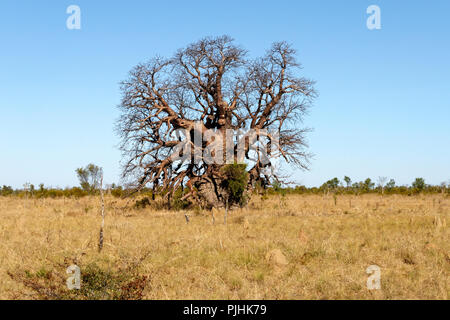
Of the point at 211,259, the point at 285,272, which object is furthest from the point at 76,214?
the point at 285,272

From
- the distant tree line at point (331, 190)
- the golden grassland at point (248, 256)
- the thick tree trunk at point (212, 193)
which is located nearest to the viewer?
the golden grassland at point (248, 256)

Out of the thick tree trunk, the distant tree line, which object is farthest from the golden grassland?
the distant tree line

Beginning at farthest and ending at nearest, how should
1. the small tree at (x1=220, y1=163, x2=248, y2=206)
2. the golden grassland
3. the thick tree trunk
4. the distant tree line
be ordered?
the distant tree line → the thick tree trunk → the small tree at (x1=220, y1=163, x2=248, y2=206) → the golden grassland

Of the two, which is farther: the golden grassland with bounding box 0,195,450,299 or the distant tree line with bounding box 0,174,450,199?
the distant tree line with bounding box 0,174,450,199

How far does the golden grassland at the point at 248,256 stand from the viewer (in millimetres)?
6668

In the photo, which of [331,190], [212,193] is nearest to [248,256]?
[212,193]

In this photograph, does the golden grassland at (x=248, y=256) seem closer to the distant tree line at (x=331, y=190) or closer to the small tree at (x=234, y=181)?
the small tree at (x=234, y=181)

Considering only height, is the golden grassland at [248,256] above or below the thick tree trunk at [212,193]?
below

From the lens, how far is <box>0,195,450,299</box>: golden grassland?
6668mm

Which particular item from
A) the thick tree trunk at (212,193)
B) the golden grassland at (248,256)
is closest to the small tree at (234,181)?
the thick tree trunk at (212,193)

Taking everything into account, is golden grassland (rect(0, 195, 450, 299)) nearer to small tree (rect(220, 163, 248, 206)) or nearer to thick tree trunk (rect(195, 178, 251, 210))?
small tree (rect(220, 163, 248, 206))
